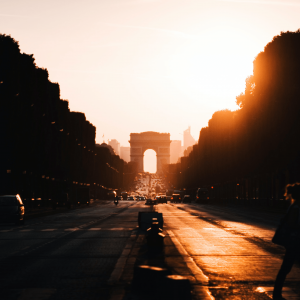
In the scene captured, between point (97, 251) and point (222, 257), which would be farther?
point (97, 251)

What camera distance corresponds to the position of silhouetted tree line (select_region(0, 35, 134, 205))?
5088 centimetres

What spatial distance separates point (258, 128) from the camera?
60.3 m

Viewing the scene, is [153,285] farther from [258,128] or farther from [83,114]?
[83,114]

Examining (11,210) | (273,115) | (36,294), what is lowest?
(36,294)

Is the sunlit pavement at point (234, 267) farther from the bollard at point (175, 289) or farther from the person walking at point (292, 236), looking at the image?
the bollard at point (175, 289)

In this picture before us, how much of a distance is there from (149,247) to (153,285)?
9.02 metres

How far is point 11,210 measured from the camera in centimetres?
3294

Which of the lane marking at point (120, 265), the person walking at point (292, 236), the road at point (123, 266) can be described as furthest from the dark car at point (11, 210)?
the person walking at point (292, 236)

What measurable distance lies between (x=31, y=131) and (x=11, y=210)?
85.5 ft

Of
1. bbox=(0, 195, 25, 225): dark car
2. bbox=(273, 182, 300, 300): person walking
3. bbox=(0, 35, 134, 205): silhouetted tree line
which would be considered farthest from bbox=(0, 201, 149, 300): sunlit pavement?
bbox=(0, 35, 134, 205): silhouetted tree line

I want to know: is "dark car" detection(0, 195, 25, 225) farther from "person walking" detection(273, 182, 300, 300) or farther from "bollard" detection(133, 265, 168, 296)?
"person walking" detection(273, 182, 300, 300)

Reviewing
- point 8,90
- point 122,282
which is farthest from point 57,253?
point 8,90

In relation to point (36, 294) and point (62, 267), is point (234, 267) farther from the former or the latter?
point (36, 294)

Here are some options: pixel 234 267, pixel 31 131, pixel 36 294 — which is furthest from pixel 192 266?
pixel 31 131
